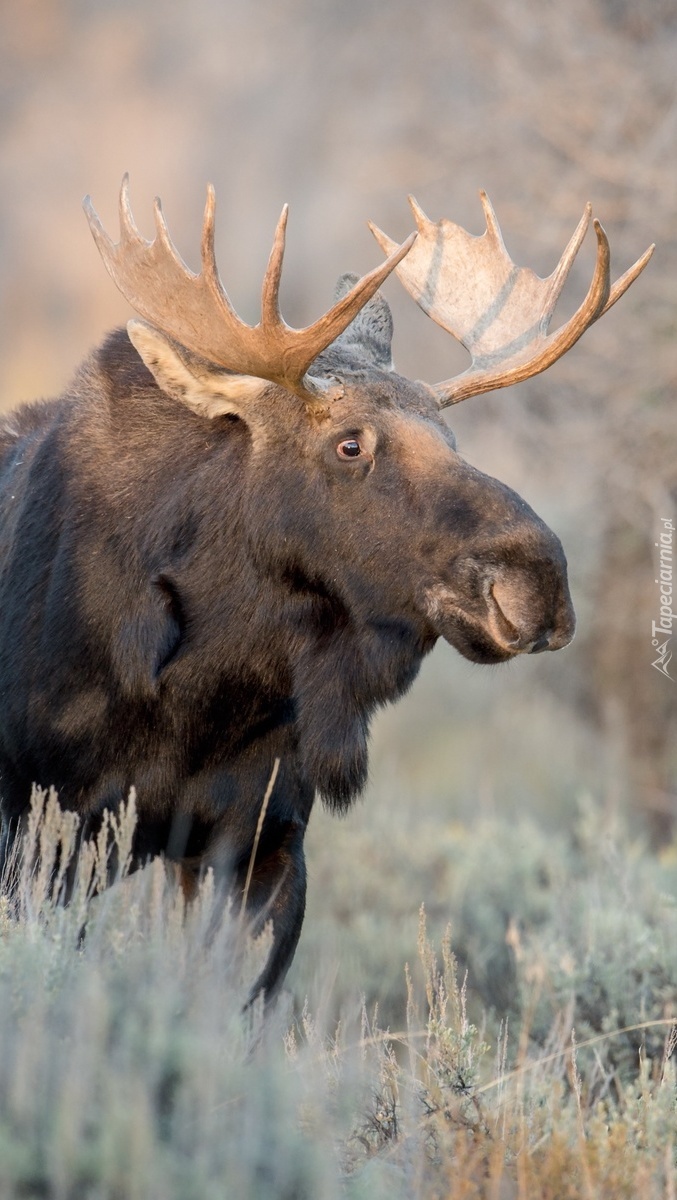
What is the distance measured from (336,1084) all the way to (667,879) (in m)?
4.15

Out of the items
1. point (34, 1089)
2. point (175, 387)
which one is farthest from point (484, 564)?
point (34, 1089)

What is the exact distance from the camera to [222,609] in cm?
437

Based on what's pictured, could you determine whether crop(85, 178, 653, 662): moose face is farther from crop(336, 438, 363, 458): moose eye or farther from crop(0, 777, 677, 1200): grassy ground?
crop(0, 777, 677, 1200): grassy ground

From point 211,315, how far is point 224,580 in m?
0.70

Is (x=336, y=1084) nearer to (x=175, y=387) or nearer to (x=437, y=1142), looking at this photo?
(x=437, y=1142)

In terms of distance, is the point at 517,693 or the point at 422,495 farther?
the point at 517,693

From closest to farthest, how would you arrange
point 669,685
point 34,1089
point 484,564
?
point 34,1089 → point 484,564 → point 669,685

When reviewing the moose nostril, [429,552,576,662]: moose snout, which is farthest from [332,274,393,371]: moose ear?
the moose nostril

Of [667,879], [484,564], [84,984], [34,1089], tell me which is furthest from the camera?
[667,879]

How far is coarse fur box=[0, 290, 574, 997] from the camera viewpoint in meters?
4.25

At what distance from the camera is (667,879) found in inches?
280

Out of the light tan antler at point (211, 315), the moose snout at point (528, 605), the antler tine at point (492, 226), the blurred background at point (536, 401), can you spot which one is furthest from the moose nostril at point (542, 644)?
the blurred background at point (536, 401)

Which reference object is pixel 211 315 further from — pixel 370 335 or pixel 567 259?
pixel 567 259

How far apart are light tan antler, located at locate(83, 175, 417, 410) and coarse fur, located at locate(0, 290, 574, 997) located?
0.30 ft
